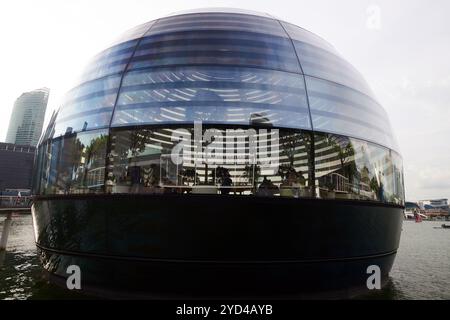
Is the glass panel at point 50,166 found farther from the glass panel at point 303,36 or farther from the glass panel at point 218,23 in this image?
the glass panel at point 303,36

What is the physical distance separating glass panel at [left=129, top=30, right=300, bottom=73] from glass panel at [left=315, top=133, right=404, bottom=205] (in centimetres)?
270

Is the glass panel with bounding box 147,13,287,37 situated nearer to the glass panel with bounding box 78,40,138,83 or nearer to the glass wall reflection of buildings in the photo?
the glass panel with bounding box 78,40,138,83

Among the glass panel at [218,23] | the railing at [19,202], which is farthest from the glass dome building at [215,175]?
the railing at [19,202]

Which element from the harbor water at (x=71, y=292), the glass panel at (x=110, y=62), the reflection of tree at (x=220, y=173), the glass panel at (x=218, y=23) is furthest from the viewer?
the glass panel at (x=218, y=23)

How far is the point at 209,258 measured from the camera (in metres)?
8.48

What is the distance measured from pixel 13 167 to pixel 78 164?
619 ft

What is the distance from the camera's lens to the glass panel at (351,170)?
9.60 metres

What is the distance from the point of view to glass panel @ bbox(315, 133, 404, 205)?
9.60 m

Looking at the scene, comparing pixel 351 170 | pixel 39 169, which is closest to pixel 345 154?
pixel 351 170

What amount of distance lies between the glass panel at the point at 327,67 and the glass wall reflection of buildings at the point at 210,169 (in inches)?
93.6

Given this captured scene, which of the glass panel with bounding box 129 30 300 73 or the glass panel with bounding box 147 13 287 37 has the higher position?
the glass panel with bounding box 147 13 287 37

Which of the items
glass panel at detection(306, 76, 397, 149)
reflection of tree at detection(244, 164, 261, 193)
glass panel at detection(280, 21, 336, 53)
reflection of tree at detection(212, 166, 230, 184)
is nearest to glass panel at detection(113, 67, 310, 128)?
glass panel at detection(306, 76, 397, 149)

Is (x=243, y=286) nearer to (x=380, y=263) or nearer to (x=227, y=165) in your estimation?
(x=227, y=165)

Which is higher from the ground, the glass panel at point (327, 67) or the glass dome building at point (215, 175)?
the glass panel at point (327, 67)
